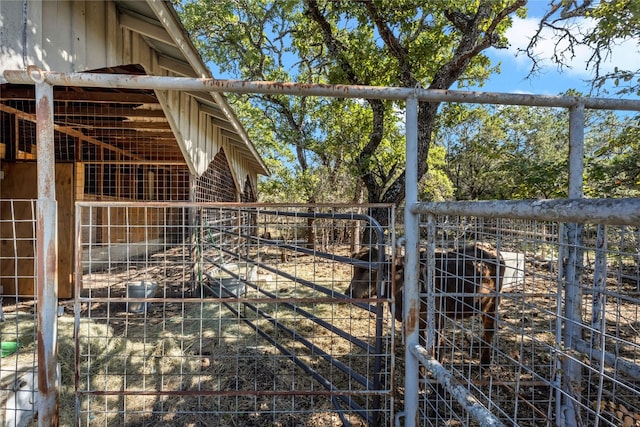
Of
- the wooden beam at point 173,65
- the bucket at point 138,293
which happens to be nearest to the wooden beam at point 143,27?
the wooden beam at point 173,65

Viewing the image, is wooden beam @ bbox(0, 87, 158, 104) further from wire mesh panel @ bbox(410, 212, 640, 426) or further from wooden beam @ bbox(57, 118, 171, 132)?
wire mesh panel @ bbox(410, 212, 640, 426)

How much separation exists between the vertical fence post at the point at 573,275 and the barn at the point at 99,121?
2.51 metres

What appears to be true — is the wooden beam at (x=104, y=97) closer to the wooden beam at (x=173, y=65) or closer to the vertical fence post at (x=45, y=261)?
the wooden beam at (x=173, y=65)

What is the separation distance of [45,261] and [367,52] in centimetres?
809

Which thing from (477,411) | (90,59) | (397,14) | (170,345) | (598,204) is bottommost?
(170,345)

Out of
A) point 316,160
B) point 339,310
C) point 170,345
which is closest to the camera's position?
point 170,345

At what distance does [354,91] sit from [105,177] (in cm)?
772

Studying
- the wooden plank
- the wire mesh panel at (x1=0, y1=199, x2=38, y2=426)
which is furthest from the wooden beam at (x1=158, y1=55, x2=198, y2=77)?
the wooden plank

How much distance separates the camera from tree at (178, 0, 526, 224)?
689 centimetres

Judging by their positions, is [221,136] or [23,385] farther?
[221,136]

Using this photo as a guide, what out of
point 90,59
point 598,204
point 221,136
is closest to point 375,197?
point 221,136

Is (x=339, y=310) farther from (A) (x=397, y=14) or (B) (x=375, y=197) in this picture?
(A) (x=397, y=14)

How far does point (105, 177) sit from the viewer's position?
25.2 feet

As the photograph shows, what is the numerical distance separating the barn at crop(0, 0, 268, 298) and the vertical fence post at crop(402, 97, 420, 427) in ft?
5.68
